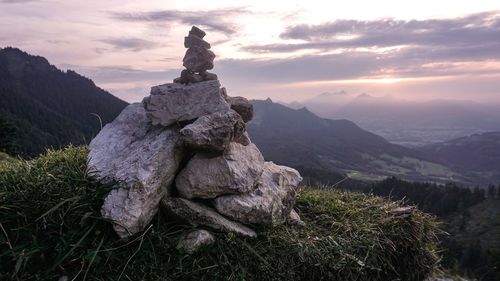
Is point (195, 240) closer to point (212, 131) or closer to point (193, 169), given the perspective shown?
point (193, 169)

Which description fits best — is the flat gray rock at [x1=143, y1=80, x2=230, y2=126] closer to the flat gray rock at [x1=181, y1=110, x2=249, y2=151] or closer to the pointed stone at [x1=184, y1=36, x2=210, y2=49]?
the flat gray rock at [x1=181, y1=110, x2=249, y2=151]

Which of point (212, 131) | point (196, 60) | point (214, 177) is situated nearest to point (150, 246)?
point (214, 177)

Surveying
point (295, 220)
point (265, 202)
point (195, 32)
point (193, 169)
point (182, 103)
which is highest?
point (195, 32)

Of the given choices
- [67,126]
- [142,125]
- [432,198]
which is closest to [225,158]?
[142,125]

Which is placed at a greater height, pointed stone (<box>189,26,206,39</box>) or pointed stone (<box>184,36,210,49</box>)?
pointed stone (<box>189,26,206,39</box>)

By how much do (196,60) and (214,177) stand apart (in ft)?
8.59

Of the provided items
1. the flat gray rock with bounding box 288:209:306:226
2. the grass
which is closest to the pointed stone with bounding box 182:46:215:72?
the grass

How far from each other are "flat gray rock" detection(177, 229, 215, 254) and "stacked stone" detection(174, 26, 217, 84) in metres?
3.15

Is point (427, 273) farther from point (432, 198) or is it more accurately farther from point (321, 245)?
point (432, 198)

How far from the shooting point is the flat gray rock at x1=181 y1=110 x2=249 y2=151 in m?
6.38

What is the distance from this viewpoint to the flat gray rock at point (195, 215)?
6.20 meters

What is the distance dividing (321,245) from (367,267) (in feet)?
2.43

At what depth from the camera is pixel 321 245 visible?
21.1 ft

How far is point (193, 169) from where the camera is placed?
6582mm
